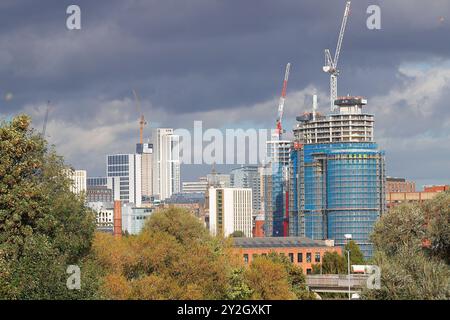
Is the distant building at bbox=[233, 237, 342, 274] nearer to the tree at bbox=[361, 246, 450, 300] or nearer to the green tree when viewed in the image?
the green tree

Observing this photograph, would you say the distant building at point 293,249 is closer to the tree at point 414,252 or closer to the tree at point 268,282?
the tree at point 414,252

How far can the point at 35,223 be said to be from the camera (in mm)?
49188

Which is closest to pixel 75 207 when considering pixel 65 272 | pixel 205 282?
pixel 205 282

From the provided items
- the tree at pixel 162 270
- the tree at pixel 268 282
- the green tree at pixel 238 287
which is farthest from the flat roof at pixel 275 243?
the tree at pixel 162 270

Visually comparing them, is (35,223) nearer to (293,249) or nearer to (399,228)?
(399,228)

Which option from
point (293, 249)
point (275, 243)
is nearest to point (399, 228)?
point (293, 249)

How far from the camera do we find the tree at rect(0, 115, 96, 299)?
4338 centimetres

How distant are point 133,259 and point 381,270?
65.5ft

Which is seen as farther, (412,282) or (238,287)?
(238,287)

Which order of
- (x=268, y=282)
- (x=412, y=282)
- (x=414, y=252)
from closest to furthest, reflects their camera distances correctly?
(x=412, y=282), (x=414, y=252), (x=268, y=282)

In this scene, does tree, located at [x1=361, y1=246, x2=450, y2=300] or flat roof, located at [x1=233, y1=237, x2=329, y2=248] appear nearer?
tree, located at [x1=361, y1=246, x2=450, y2=300]

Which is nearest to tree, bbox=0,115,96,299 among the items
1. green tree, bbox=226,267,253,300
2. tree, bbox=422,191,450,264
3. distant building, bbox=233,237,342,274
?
green tree, bbox=226,267,253,300

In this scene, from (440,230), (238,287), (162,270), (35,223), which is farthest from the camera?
(440,230)
